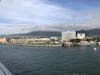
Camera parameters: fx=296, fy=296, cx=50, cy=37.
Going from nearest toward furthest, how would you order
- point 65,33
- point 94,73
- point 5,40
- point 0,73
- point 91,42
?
1. point 0,73
2. point 94,73
3. point 91,42
4. point 65,33
5. point 5,40

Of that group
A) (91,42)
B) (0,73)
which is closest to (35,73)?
(0,73)

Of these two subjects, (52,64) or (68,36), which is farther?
(68,36)

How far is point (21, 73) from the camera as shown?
954 inches

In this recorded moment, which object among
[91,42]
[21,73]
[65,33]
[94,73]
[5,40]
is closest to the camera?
[21,73]

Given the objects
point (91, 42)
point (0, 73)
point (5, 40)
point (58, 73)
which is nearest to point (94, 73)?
point (58, 73)

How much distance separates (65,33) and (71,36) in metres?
5.36

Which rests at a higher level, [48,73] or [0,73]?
[0,73]

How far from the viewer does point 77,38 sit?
381ft

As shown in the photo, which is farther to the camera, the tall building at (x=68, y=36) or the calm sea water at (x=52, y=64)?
the tall building at (x=68, y=36)

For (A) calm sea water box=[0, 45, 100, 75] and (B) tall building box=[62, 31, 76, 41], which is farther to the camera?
(B) tall building box=[62, 31, 76, 41]

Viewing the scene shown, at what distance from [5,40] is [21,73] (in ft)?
399

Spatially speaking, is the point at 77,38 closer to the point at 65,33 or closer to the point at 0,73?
the point at 65,33

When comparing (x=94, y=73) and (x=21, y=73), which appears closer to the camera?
(x=21, y=73)

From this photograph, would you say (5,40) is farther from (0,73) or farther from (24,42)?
(0,73)
